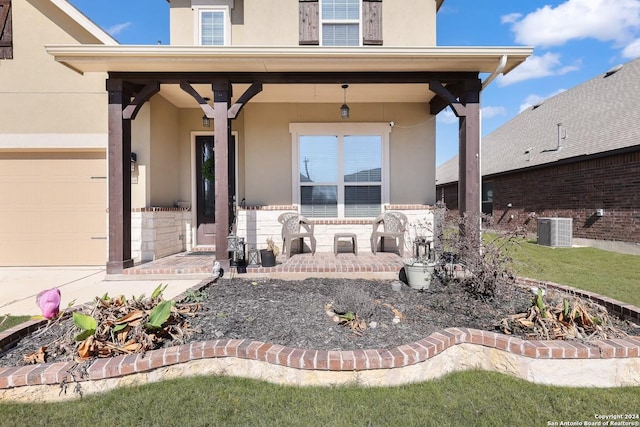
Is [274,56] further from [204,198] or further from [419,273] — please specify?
[204,198]

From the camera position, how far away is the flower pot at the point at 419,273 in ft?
13.0

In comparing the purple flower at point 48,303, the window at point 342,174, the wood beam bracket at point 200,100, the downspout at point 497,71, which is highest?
the downspout at point 497,71

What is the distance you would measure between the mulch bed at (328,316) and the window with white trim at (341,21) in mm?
5051

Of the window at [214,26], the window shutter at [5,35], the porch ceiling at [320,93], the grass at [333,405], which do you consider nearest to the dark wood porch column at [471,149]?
the porch ceiling at [320,93]

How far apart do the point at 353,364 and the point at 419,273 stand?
208cm

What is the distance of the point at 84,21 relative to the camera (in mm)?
5871

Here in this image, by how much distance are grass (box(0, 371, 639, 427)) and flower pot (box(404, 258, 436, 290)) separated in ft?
5.69

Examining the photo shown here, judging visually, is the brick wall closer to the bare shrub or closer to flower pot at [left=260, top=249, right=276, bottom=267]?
the bare shrub

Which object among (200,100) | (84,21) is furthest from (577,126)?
(84,21)

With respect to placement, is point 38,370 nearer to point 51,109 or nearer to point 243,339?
point 243,339

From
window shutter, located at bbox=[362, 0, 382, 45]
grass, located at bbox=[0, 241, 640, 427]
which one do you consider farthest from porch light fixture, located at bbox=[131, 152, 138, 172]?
window shutter, located at bbox=[362, 0, 382, 45]

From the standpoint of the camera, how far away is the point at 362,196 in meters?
6.85

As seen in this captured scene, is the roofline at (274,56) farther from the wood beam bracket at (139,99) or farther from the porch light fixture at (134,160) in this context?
the porch light fixture at (134,160)

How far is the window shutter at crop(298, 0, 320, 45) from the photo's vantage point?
6371mm
